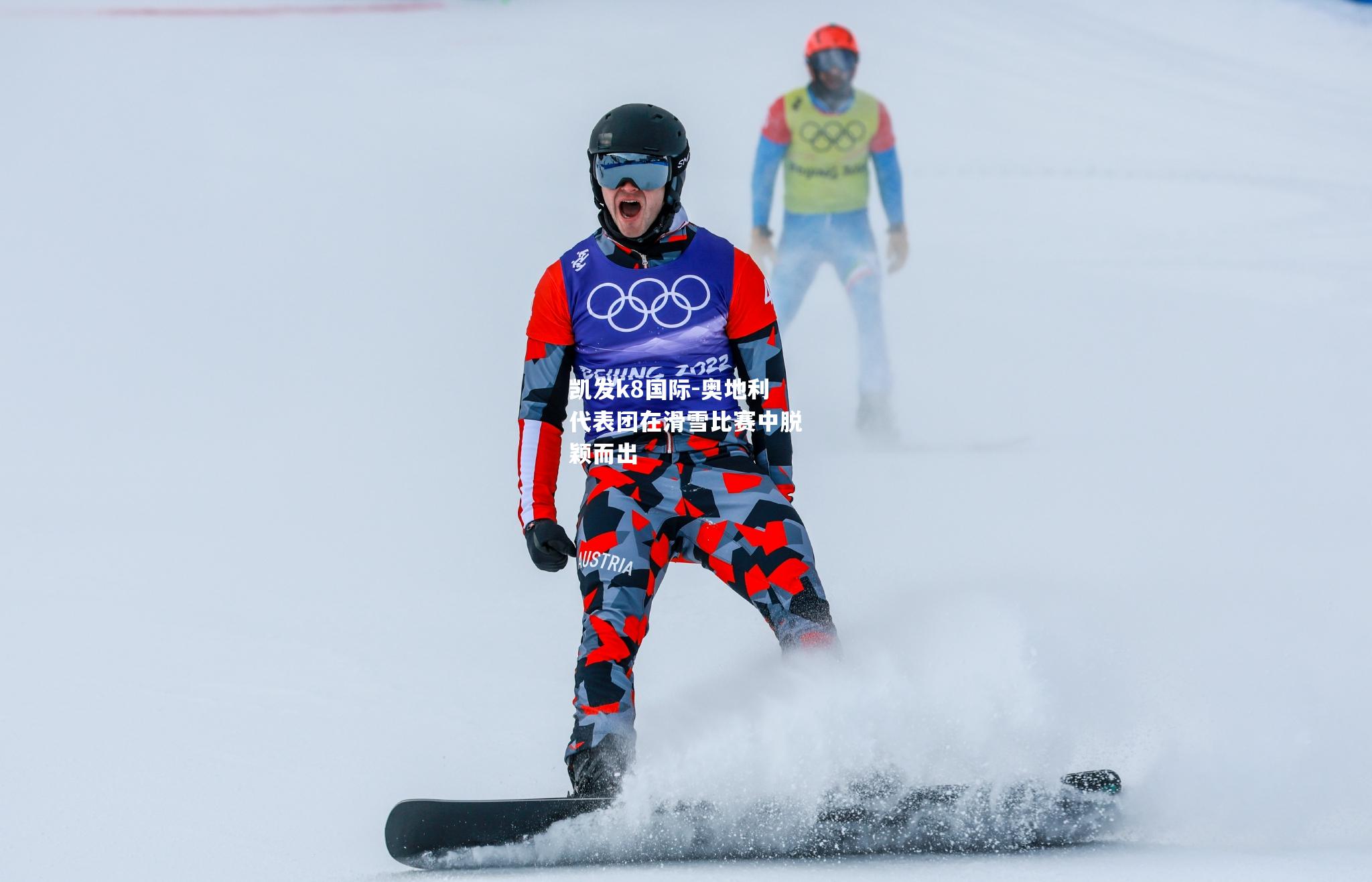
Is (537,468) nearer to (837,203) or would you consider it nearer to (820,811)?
(820,811)

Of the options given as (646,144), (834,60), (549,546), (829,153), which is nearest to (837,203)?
(829,153)

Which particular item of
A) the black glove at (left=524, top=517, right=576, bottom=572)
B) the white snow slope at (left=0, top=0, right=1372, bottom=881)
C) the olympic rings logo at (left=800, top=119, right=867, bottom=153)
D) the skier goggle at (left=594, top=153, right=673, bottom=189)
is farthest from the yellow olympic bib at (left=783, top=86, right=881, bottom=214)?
the black glove at (left=524, top=517, right=576, bottom=572)

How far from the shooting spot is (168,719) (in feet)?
14.9

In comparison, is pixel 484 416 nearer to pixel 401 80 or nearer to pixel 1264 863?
pixel 1264 863

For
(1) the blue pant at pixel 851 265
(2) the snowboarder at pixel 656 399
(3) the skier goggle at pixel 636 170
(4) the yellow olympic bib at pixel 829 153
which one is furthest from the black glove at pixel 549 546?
(4) the yellow olympic bib at pixel 829 153

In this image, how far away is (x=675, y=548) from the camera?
12.6 feet

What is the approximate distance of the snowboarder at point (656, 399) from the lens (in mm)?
3707

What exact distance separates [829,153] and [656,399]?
431 cm

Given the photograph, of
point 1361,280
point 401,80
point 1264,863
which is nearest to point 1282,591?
point 1264,863

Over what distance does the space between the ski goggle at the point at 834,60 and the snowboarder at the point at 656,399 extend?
12.8ft

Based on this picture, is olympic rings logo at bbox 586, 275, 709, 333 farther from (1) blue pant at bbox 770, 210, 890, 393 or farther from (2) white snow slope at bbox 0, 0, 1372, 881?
(1) blue pant at bbox 770, 210, 890, 393

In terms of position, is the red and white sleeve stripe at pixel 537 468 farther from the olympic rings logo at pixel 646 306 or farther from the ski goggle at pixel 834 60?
the ski goggle at pixel 834 60

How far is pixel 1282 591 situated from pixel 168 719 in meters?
3.93

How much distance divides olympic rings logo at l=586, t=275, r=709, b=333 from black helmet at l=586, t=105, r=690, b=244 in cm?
12
